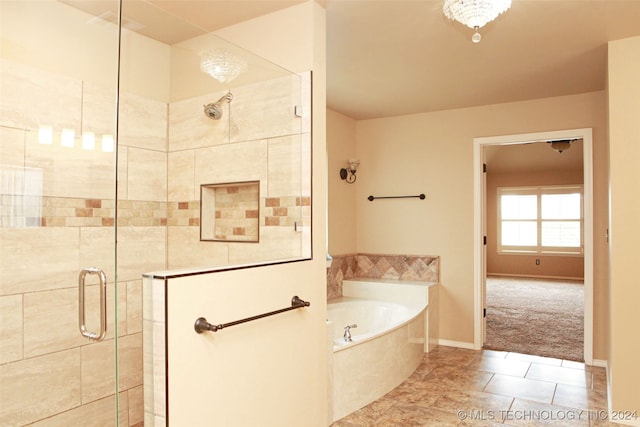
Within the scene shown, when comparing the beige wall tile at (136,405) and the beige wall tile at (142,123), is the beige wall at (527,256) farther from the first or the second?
the beige wall tile at (136,405)

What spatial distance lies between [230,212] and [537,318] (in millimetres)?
4739

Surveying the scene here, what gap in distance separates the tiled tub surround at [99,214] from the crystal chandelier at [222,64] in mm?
123

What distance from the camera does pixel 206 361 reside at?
1.74 meters

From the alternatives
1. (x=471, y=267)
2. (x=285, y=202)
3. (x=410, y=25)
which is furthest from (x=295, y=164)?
(x=471, y=267)

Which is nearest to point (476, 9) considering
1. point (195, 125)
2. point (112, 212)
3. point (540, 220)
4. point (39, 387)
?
point (195, 125)

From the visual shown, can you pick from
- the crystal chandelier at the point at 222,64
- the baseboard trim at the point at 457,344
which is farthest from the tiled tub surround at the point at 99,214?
the baseboard trim at the point at 457,344

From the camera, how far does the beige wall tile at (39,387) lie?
6.35 feet

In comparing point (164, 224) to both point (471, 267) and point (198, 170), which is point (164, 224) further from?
point (471, 267)

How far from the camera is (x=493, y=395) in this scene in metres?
3.16

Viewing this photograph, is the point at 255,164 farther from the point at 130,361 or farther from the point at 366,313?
the point at 366,313

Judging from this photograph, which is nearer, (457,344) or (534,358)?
(534,358)

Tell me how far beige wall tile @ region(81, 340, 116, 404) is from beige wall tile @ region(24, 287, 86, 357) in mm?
76

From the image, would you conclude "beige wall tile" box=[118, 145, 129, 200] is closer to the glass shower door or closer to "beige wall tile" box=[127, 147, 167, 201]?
"beige wall tile" box=[127, 147, 167, 201]

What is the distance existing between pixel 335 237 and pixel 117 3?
9.98 ft
